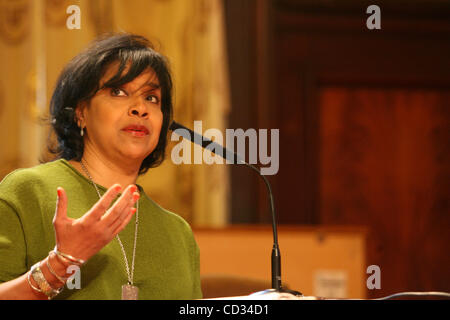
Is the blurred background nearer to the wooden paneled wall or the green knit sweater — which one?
the wooden paneled wall

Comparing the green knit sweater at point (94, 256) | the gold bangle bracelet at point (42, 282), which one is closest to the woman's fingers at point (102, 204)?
the gold bangle bracelet at point (42, 282)

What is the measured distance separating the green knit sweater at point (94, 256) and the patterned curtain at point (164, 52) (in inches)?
39.3

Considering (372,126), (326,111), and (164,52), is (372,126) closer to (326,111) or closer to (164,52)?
(326,111)

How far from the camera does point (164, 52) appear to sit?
2217 mm

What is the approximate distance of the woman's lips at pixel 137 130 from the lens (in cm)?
117

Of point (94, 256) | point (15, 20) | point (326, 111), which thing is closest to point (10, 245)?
point (94, 256)

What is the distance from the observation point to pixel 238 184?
260 centimetres

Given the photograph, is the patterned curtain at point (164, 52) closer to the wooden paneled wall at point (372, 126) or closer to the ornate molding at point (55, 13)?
the ornate molding at point (55, 13)

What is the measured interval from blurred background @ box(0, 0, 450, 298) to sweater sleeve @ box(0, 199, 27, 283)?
132 cm

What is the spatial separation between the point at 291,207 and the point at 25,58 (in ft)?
Result: 4.14

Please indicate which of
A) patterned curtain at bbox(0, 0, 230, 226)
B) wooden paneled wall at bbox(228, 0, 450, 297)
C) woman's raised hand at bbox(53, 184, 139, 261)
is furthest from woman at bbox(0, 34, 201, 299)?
wooden paneled wall at bbox(228, 0, 450, 297)

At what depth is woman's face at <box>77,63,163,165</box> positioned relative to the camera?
1.15m

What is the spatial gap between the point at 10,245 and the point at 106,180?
0.80ft
